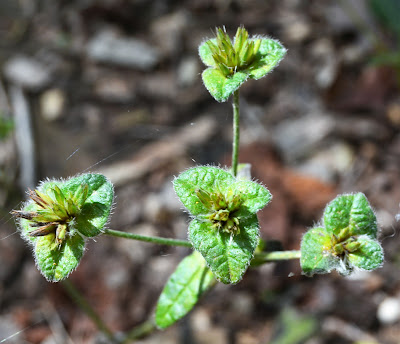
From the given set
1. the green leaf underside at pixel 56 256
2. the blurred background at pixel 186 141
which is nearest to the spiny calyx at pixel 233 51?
the green leaf underside at pixel 56 256

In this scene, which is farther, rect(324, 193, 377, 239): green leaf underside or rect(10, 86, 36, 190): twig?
rect(10, 86, 36, 190): twig

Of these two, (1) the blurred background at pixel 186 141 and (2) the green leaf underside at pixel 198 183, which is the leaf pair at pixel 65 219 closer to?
(2) the green leaf underside at pixel 198 183

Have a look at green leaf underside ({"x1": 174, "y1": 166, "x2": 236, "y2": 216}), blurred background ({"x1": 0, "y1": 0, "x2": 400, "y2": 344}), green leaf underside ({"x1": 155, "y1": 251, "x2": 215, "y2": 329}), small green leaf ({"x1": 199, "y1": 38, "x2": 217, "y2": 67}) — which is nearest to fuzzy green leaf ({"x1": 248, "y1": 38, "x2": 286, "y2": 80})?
small green leaf ({"x1": 199, "y1": 38, "x2": 217, "y2": 67})

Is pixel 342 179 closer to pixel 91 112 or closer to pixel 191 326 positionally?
pixel 191 326

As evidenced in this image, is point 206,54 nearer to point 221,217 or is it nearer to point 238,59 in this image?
point 238,59

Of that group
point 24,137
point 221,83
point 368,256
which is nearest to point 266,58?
point 221,83

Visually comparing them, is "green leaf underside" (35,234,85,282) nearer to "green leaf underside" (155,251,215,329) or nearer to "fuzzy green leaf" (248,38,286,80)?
"green leaf underside" (155,251,215,329)
